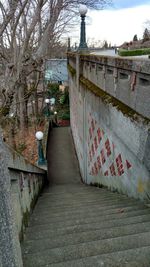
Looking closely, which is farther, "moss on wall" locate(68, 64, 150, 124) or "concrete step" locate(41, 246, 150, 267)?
"moss on wall" locate(68, 64, 150, 124)

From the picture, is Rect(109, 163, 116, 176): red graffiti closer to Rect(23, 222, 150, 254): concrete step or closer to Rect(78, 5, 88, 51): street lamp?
Rect(23, 222, 150, 254): concrete step

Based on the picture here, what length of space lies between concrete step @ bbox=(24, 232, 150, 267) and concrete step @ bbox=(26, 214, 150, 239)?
38 centimetres

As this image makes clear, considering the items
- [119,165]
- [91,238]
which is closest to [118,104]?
[119,165]

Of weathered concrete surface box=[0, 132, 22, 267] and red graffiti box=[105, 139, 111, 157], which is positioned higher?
weathered concrete surface box=[0, 132, 22, 267]

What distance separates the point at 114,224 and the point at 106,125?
95.1 inches

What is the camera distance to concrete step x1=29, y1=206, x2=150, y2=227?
284 cm

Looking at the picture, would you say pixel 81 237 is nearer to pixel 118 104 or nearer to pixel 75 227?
pixel 75 227

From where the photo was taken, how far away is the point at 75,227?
2.59 meters

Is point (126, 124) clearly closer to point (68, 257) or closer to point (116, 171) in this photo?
point (116, 171)

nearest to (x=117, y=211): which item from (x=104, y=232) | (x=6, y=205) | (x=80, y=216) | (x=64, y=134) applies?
(x=80, y=216)

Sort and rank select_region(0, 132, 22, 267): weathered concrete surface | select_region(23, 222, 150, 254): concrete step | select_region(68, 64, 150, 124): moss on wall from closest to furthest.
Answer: select_region(0, 132, 22, 267): weathered concrete surface
select_region(23, 222, 150, 254): concrete step
select_region(68, 64, 150, 124): moss on wall

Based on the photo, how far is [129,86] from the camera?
11.4 feet

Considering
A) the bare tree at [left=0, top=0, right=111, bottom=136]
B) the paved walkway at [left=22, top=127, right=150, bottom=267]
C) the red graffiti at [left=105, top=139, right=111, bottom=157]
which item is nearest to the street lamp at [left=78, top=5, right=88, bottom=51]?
the bare tree at [left=0, top=0, right=111, bottom=136]

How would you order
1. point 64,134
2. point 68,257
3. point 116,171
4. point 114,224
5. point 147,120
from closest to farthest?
point 68,257, point 114,224, point 147,120, point 116,171, point 64,134
